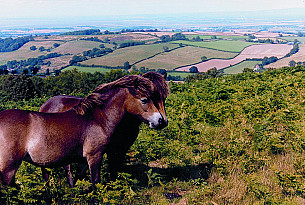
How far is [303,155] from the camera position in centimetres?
614

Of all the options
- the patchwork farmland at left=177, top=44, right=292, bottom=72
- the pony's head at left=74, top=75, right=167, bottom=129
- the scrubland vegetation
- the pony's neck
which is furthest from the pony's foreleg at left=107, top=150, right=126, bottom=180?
the patchwork farmland at left=177, top=44, right=292, bottom=72

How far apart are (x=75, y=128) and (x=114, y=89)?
965mm

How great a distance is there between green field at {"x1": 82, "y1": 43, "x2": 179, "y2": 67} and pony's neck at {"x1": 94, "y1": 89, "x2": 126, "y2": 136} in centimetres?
8187

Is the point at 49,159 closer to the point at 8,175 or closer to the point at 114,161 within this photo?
the point at 8,175

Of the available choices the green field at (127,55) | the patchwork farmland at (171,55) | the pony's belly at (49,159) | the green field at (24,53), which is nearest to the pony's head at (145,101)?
the pony's belly at (49,159)

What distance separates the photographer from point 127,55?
9638cm

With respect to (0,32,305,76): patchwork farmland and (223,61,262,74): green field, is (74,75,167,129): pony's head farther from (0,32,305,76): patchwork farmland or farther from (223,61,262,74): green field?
(223,61,262,74): green field

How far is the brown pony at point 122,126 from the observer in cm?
455

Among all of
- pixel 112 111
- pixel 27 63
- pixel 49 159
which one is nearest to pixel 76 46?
pixel 27 63

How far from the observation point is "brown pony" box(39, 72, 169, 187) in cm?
455

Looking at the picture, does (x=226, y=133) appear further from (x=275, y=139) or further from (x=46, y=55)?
(x=46, y=55)

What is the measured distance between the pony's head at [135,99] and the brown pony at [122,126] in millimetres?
120

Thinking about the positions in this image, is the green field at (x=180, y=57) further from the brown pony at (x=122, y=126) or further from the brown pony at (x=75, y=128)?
the brown pony at (x=75, y=128)

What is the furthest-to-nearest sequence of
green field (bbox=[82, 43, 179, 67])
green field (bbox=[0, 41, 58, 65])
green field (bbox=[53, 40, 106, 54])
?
green field (bbox=[53, 40, 106, 54]) < green field (bbox=[0, 41, 58, 65]) < green field (bbox=[82, 43, 179, 67])
